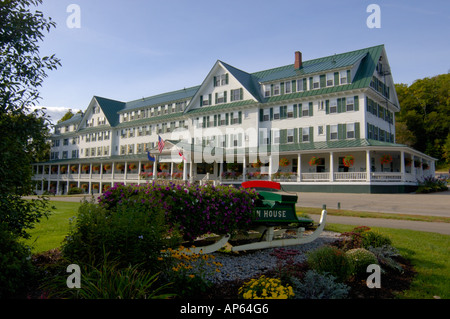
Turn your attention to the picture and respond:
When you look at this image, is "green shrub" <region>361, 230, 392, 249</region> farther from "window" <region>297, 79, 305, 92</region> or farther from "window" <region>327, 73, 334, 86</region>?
"window" <region>297, 79, 305, 92</region>

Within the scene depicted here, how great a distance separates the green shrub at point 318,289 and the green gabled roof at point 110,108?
177 ft

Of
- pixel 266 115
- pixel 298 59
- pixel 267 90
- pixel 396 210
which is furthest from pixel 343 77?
pixel 396 210

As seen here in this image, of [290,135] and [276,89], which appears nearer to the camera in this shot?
[290,135]

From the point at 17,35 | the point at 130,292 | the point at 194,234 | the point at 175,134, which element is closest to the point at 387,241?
the point at 194,234

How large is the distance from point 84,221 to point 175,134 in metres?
40.3

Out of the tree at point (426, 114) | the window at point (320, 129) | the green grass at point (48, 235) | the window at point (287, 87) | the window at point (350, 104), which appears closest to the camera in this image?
the green grass at point (48, 235)

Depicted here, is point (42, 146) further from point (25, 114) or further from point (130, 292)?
point (130, 292)

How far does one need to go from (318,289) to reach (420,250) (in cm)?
507

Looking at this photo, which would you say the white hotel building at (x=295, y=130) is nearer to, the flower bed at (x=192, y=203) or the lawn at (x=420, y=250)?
the lawn at (x=420, y=250)

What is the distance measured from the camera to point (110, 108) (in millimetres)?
56531

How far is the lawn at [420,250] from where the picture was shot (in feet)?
17.1

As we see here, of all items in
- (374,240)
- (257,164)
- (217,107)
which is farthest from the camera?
(217,107)

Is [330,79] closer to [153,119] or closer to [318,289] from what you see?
[153,119]

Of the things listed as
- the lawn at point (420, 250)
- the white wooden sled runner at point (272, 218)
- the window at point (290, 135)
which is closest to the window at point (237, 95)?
the window at point (290, 135)
